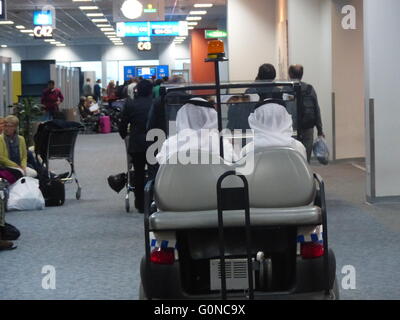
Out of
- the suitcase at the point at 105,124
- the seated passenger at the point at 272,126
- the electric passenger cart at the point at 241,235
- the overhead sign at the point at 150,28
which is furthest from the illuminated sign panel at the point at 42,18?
the electric passenger cart at the point at 241,235

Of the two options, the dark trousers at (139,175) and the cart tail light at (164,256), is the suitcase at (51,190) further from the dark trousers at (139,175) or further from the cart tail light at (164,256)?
the cart tail light at (164,256)

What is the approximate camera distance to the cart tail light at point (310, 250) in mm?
4973

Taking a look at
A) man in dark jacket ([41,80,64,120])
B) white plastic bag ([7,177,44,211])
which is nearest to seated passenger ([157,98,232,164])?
white plastic bag ([7,177,44,211])

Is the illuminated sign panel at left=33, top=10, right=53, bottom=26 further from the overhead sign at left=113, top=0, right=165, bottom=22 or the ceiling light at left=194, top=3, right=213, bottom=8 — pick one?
the overhead sign at left=113, top=0, right=165, bottom=22

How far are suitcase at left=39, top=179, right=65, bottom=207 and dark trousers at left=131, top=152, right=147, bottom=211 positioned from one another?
1.34 metres

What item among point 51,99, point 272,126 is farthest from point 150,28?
point 272,126

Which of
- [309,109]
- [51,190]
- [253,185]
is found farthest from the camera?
[51,190]

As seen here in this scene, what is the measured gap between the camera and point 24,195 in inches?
451

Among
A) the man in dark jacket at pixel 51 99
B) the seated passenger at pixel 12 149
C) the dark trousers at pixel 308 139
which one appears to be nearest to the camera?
the dark trousers at pixel 308 139

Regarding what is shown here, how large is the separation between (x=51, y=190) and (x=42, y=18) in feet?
60.8

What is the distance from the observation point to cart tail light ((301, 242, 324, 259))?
4973 mm

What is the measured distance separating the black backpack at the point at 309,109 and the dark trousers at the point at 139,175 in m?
1.97

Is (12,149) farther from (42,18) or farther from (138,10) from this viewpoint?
(42,18)
